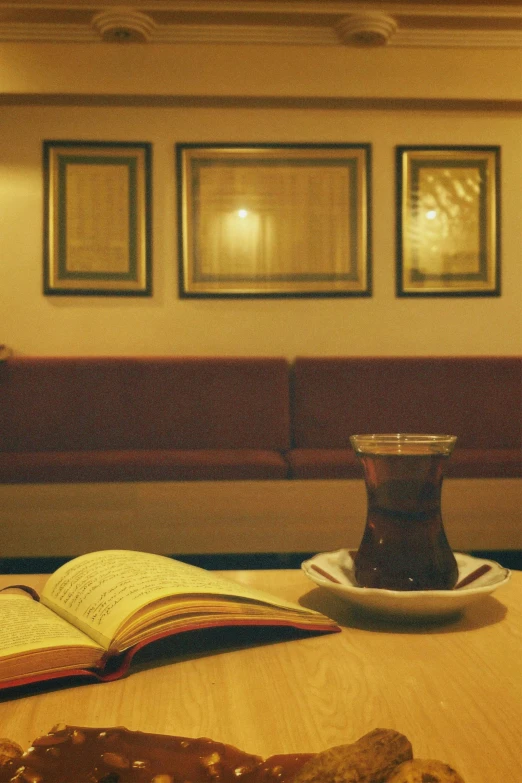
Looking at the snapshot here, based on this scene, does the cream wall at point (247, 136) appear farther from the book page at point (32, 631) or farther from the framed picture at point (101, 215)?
the book page at point (32, 631)

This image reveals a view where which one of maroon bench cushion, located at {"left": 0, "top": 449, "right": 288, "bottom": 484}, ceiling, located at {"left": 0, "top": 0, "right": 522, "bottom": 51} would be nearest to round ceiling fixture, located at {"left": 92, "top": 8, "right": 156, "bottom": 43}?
ceiling, located at {"left": 0, "top": 0, "right": 522, "bottom": 51}

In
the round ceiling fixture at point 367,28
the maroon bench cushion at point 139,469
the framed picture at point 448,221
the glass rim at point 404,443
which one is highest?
the round ceiling fixture at point 367,28

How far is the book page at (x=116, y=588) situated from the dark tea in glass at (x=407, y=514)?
0.11 m

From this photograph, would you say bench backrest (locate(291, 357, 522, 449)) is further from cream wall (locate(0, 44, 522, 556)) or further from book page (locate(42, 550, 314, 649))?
book page (locate(42, 550, 314, 649))

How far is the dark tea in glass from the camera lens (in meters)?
0.82

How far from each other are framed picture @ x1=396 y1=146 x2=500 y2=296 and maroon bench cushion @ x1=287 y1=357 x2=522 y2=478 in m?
0.51

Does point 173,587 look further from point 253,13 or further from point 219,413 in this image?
point 253,13

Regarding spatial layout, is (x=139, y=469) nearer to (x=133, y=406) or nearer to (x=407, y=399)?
(x=133, y=406)

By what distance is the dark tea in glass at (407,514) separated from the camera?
821 millimetres

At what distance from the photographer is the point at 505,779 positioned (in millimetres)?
465

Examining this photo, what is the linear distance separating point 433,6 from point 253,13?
2.83 feet

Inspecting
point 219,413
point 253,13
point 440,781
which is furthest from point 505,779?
point 253,13

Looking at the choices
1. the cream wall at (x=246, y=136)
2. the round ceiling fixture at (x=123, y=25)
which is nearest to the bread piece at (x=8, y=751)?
the cream wall at (x=246, y=136)

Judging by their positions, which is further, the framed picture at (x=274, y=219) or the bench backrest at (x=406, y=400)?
the framed picture at (x=274, y=219)
